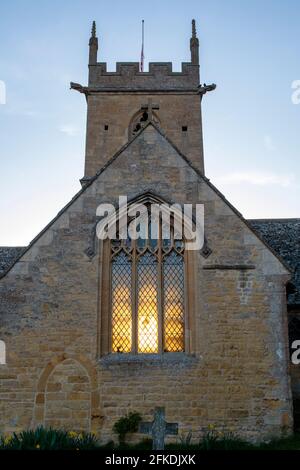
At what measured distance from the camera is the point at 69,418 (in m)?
10.4

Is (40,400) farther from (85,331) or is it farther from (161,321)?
(161,321)

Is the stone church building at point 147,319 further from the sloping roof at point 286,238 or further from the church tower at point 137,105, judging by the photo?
the church tower at point 137,105

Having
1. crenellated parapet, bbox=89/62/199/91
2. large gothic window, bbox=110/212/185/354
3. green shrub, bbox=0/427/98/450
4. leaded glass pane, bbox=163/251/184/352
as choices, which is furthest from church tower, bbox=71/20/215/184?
green shrub, bbox=0/427/98/450

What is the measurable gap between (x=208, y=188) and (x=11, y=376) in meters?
6.31

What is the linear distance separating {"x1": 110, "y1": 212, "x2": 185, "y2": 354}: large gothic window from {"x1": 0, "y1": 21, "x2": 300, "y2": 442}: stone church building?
25mm

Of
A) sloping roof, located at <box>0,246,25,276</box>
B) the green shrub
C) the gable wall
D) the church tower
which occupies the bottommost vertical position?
the green shrub

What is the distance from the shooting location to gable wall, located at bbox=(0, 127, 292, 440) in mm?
10453

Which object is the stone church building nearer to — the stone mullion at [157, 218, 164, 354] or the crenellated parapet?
the stone mullion at [157, 218, 164, 354]

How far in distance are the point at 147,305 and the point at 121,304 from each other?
24.2 inches

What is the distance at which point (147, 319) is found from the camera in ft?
37.3

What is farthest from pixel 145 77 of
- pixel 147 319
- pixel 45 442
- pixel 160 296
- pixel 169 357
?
pixel 45 442

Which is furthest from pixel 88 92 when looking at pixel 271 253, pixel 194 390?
pixel 194 390

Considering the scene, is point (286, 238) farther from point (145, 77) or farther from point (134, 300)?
point (145, 77)

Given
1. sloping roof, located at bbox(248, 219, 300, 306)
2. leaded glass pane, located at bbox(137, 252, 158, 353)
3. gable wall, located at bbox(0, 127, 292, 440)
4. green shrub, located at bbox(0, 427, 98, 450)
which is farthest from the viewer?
sloping roof, located at bbox(248, 219, 300, 306)
